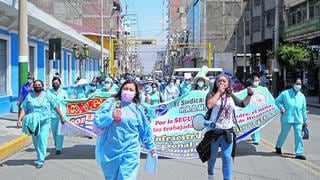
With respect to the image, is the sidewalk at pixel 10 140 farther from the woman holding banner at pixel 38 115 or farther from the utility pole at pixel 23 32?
the utility pole at pixel 23 32

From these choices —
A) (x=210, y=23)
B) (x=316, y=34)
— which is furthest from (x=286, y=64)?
(x=210, y=23)

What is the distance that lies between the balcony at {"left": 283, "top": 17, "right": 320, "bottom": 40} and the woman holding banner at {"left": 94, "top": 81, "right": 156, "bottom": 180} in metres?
25.1

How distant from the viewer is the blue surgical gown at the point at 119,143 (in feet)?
18.1

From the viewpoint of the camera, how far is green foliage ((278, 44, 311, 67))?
3447 cm

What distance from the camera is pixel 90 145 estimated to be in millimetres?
12250

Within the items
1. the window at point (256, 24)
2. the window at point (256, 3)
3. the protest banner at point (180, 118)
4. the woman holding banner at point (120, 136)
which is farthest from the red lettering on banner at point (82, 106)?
the window at point (256, 3)

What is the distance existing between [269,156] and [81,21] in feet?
276

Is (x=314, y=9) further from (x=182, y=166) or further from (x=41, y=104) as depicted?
(x=41, y=104)

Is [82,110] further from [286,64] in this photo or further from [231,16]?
[231,16]

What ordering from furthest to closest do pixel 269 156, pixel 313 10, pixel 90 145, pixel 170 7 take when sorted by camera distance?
pixel 170 7 → pixel 313 10 → pixel 90 145 → pixel 269 156

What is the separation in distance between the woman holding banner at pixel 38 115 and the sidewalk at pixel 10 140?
1.38 metres

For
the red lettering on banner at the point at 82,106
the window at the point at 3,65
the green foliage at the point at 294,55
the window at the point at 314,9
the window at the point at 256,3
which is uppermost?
the window at the point at 256,3

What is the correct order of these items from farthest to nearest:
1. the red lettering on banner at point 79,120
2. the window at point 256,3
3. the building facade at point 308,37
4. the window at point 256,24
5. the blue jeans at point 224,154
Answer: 1. the window at point 256,3
2. the window at point 256,24
3. the building facade at point 308,37
4. the red lettering on banner at point 79,120
5. the blue jeans at point 224,154

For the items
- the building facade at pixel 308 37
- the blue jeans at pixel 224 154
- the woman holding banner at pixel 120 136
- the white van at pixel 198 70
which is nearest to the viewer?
the woman holding banner at pixel 120 136
